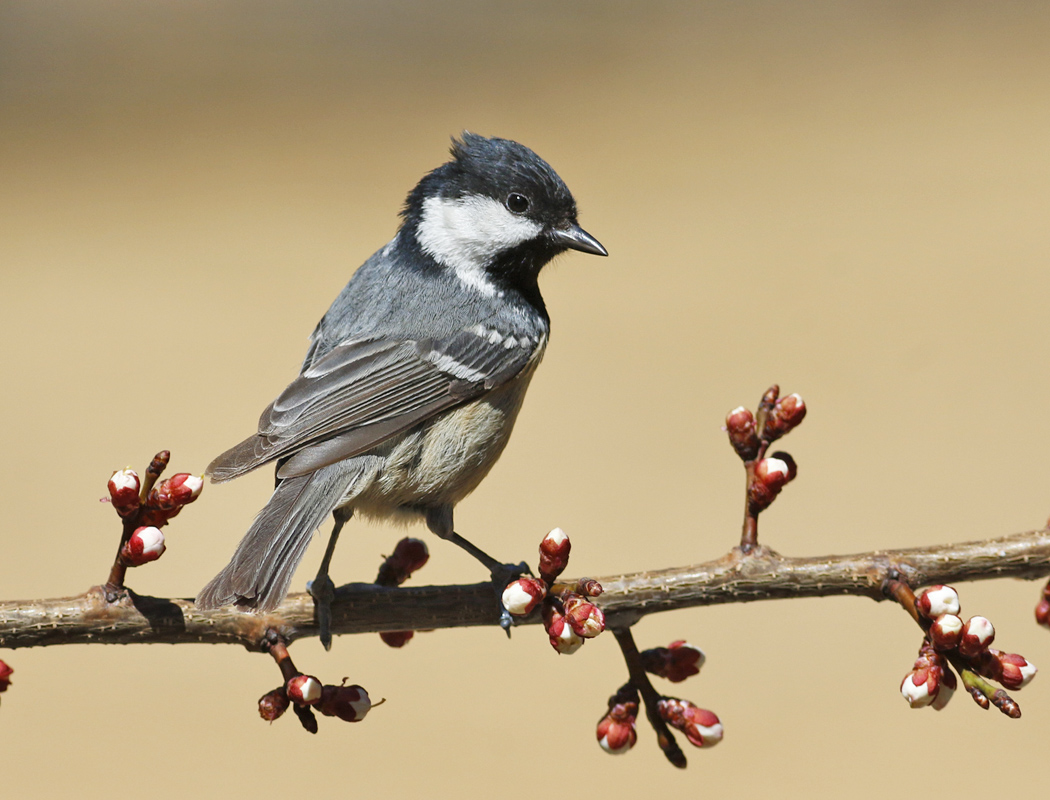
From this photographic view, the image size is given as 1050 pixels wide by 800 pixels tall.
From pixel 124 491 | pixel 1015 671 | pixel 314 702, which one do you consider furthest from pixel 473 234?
pixel 1015 671

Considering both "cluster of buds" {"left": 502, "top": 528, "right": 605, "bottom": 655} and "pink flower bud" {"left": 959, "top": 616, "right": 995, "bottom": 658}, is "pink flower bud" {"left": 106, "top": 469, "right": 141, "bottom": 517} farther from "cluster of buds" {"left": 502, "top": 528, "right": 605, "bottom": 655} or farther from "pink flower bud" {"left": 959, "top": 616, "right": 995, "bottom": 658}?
"pink flower bud" {"left": 959, "top": 616, "right": 995, "bottom": 658}

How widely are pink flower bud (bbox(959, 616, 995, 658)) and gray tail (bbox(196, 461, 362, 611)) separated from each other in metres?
1.30

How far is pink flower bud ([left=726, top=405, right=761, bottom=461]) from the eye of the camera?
2.30 metres

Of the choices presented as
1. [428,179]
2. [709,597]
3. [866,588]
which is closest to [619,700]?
[709,597]

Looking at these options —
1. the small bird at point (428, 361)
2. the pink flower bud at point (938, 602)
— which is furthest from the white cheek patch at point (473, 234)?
the pink flower bud at point (938, 602)

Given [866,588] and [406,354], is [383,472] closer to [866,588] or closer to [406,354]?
[406,354]

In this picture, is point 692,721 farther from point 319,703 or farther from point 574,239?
point 574,239

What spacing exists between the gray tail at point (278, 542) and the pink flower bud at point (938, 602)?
4.07 feet

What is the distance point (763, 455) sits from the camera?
2.36 m

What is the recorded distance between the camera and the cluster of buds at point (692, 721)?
2.24 meters

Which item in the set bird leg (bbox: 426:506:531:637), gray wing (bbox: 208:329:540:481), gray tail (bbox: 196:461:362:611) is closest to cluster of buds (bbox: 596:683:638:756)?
bird leg (bbox: 426:506:531:637)

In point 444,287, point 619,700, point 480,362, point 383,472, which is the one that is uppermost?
point 444,287

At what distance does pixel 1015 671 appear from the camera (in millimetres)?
1969

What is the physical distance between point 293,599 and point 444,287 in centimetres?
103
